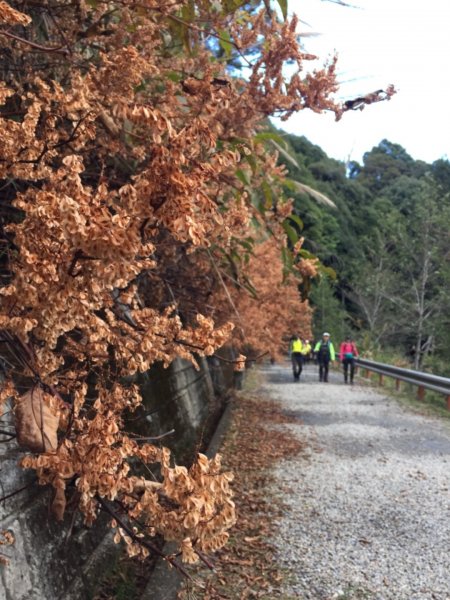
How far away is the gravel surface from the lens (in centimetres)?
430

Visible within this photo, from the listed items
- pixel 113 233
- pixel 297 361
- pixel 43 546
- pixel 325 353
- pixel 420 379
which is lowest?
pixel 297 361

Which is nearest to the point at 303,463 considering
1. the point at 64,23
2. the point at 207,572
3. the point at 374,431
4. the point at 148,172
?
the point at 374,431

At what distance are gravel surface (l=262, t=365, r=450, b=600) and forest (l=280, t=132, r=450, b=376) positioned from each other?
24.6ft

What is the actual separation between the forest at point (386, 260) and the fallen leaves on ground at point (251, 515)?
23.7ft

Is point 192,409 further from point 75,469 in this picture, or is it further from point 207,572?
point 75,469

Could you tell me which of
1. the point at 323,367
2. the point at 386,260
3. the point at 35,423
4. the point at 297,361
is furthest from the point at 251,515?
the point at 386,260

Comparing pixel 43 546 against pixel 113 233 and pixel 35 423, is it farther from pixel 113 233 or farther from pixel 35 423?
pixel 113 233

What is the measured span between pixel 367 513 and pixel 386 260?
114ft

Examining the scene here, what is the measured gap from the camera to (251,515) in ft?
19.0

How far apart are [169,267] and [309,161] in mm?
55227

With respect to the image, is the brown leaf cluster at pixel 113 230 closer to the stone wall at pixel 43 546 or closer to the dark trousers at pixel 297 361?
the stone wall at pixel 43 546

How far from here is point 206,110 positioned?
9.12 ft

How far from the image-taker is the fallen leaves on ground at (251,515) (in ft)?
13.7

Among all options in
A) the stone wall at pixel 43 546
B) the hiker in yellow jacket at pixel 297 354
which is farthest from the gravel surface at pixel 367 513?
the hiker in yellow jacket at pixel 297 354
